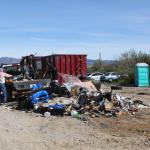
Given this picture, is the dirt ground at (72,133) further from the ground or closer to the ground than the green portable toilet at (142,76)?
closer to the ground

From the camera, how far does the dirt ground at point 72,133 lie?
39.8 ft

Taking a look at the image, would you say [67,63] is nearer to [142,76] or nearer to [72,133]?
[142,76]

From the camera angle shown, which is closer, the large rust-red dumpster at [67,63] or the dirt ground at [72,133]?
the dirt ground at [72,133]

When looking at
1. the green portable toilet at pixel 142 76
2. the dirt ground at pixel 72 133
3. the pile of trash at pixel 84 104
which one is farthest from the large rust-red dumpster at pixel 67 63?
the green portable toilet at pixel 142 76

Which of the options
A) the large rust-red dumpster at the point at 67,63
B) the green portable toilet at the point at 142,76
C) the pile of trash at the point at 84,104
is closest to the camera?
the pile of trash at the point at 84,104

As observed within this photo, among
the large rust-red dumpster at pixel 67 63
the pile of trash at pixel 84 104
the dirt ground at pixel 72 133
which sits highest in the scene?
the large rust-red dumpster at pixel 67 63

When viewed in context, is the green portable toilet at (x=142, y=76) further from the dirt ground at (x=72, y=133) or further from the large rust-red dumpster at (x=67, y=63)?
the dirt ground at (x=72, y=133)

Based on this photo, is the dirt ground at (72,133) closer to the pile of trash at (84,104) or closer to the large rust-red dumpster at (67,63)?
the pile of trash at (84,104)

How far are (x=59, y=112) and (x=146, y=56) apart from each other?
37.7m

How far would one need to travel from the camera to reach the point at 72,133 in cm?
1438

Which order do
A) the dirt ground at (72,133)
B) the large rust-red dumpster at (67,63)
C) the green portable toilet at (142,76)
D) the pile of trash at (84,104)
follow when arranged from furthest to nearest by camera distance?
the green portable toilet at (142,76)
the large rust-red dumpster at (67,63)
the pile of trash at (84,104)
the dirt ground at (72,133)

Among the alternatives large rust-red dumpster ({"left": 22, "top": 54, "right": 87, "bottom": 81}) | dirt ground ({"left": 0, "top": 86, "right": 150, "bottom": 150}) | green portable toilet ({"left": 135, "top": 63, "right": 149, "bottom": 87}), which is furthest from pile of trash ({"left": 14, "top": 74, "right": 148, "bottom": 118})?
green portable toilet ({"left": 135, "top": 63, "right": 149, "bottom": 87})

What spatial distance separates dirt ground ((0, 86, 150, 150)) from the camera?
1213 centimetres

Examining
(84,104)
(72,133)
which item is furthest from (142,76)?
(72,133)
